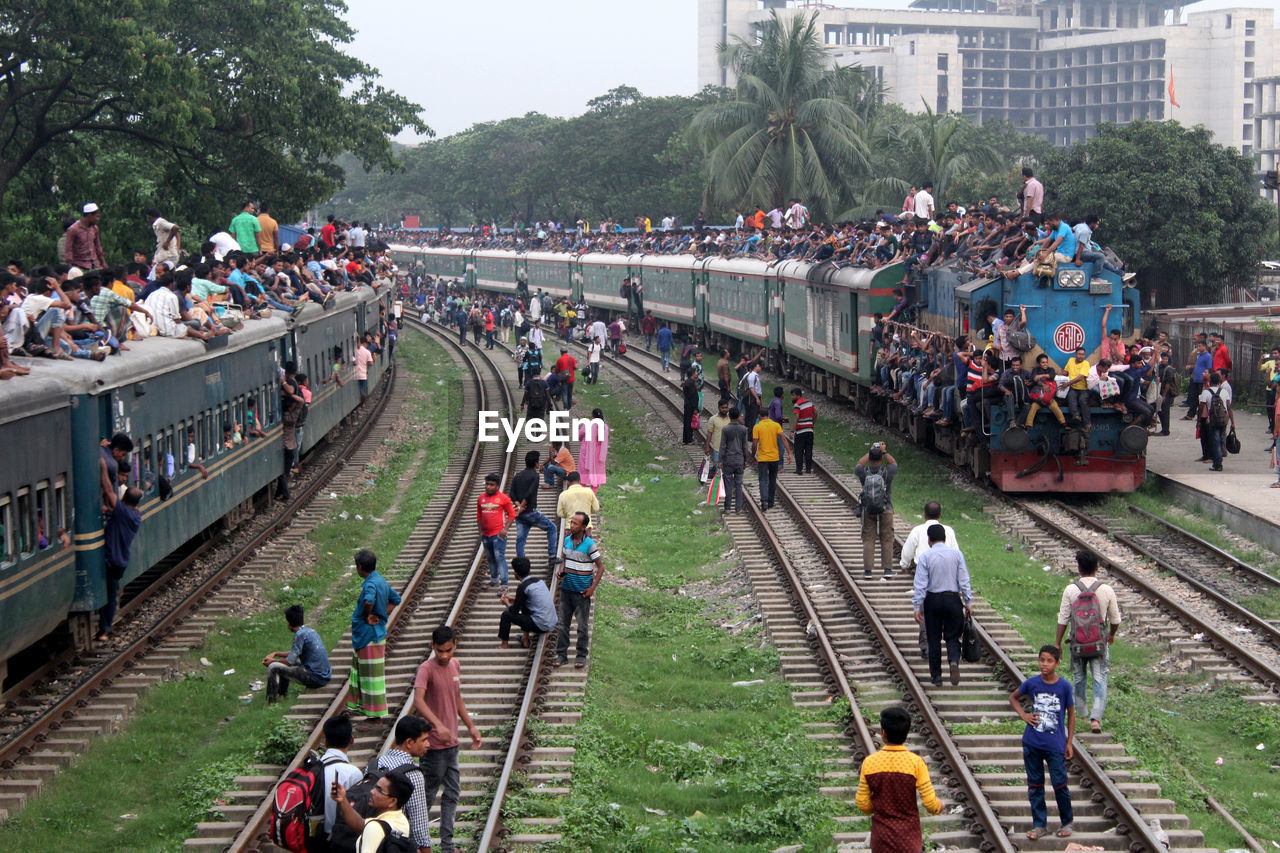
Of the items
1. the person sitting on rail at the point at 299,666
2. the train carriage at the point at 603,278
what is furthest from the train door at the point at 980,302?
the train carriage at the point at 603,278

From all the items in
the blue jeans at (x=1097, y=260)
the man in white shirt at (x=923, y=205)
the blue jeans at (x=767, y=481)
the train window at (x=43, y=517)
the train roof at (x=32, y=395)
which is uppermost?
the man in white shirt at (x=923, y=205)

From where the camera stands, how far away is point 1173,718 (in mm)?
12281

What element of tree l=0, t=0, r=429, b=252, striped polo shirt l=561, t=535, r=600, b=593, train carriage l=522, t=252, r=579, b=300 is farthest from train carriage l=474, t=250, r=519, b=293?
striped polo shirt l=561, t=535, r=600, b=593

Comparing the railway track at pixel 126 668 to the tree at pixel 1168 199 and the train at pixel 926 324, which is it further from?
the tree at pixel 1168 199

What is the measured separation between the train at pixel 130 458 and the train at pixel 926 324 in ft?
34.4

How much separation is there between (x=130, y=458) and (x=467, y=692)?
409 cm

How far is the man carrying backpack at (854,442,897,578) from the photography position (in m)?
15.9

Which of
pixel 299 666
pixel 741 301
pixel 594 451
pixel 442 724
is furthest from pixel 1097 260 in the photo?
pixel 741 301

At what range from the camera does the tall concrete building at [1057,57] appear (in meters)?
134

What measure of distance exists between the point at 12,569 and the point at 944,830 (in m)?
7.21

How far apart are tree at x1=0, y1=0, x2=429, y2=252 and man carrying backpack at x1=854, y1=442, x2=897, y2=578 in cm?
1906

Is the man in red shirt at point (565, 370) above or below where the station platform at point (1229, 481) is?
above

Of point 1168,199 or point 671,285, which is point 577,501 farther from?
point 671,285

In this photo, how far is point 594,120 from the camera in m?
94.3
